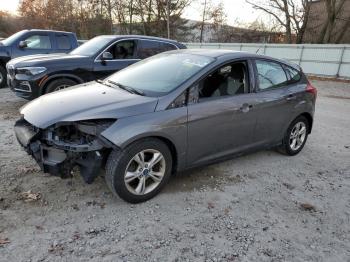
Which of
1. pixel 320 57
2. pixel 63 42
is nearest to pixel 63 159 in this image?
pixel 63 42

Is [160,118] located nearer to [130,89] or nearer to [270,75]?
[130,89]

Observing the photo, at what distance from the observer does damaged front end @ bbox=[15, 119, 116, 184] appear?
3.24 m

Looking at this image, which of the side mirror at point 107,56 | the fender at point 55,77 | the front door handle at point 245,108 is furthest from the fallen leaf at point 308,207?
the fender at point 55,77

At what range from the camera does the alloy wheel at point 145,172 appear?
11.3ft

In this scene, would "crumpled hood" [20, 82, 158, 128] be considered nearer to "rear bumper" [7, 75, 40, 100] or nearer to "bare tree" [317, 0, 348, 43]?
"rear bumper" [7, 75, 40, 100]

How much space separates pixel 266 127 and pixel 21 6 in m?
46.2

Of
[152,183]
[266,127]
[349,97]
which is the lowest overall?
[349,97]

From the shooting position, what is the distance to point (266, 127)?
464cm

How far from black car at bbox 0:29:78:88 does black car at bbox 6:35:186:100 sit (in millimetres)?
2903

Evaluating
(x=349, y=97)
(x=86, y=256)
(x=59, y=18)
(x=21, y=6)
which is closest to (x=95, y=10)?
(x=59, y=18)

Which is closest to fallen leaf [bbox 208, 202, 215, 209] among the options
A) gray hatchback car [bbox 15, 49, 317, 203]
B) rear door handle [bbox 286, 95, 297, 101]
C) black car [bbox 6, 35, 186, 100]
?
gray hatchback car [bbox 15, 49, 317, 203]

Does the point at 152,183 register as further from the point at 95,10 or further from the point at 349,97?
the point at 95,10

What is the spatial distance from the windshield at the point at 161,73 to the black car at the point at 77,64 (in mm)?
2887

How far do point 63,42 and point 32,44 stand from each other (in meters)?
0.96
